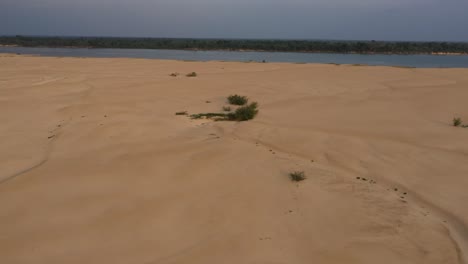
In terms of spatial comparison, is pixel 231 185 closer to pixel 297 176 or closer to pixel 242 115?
pixel 297 176

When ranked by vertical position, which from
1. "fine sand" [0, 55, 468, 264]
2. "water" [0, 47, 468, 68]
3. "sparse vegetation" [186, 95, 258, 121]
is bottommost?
"fine sand" [0, 55, 468, 264]

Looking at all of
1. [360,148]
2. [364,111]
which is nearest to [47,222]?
[360,148]

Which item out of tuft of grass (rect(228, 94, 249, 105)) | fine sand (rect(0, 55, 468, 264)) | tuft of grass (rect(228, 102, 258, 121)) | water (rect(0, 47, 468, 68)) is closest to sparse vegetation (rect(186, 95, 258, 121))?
tuft of grass (rect(228, 102, 258, 121))

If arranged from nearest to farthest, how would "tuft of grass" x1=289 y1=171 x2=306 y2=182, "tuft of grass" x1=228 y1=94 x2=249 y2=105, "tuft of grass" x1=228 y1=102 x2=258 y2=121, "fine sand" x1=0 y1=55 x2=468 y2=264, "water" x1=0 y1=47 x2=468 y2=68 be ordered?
A: 1. "fine sand" x1=0 y1=55 x2=468 y2=264
2. "tuft of grass" x1=289 y1=171 x2=306 y2=182
3. "tuft of grass" x1=228 y1=102 x2=258 y2=121
4. "tuft of grass" x1=228 y1=94 x2=249 y2=105
5. "water" x1=0 y1=47 x2=468 y2=68

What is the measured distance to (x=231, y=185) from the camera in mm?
4852

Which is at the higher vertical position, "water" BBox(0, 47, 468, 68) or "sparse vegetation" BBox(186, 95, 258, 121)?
"water" BBox(0, 47, 468, 68)

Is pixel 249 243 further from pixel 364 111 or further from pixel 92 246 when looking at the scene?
pixel 364 111

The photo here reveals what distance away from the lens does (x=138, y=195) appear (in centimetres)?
454

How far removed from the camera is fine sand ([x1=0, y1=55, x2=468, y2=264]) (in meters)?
3.55

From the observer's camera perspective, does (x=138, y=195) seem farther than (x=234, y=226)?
Yes

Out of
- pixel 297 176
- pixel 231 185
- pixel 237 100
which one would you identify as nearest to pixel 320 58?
pixel 237 100

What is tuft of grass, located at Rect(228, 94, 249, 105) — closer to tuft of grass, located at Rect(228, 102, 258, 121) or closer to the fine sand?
the fine sand

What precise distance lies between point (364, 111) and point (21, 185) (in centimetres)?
708

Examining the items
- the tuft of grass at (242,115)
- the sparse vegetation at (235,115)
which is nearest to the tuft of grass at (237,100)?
the sparse vegetation at (235,115)
